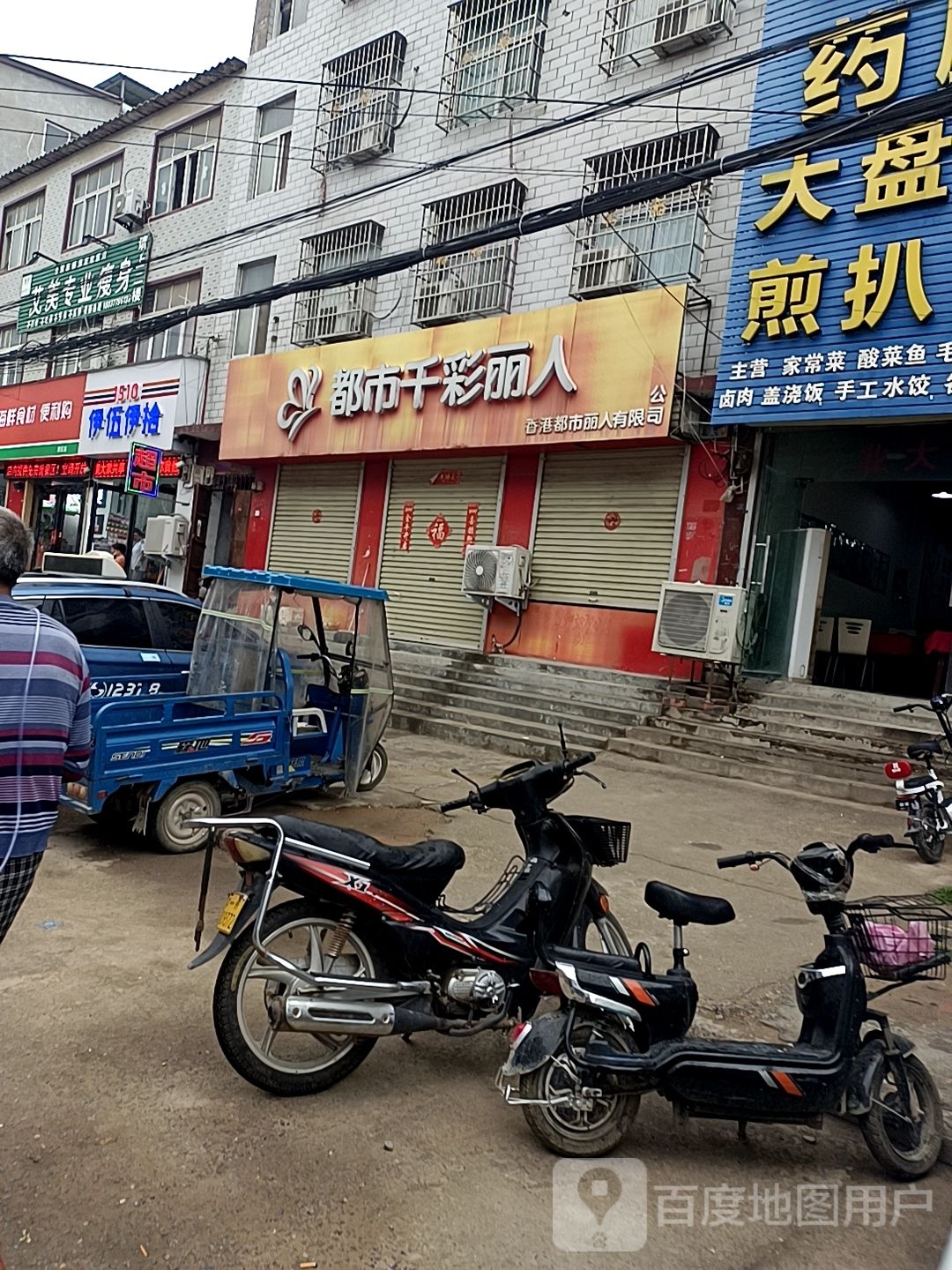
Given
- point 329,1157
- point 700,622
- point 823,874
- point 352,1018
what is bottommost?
point 329,1157

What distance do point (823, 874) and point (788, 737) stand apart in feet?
23.4

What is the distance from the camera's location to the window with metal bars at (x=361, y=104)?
629 inches

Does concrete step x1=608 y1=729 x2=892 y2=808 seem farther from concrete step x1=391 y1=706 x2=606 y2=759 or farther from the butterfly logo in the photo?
the butterfly logo

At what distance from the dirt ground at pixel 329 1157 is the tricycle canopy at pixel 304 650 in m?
2.62

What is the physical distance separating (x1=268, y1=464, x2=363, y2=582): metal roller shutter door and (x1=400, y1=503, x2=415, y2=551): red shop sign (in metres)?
1.17

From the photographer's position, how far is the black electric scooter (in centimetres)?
304

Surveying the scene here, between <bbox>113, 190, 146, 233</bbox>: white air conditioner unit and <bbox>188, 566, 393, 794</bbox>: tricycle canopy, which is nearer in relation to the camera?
<bbox>188, 566, 393, 794</bbox>: tricycle canopy

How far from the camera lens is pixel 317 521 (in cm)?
1680

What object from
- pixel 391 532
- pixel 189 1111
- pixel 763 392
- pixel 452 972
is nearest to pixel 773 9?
pixel 763 392

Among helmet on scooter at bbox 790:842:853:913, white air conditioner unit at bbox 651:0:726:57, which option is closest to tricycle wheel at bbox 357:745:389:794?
Answer: helmet on scooter at bbox 790:842:853:913

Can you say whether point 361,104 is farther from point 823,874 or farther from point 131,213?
point 823,874

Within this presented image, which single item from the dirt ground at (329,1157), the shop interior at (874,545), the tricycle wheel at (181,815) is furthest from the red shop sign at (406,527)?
the dirt ground at (329,1157)

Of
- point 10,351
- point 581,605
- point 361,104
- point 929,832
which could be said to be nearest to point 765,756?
point 929,832

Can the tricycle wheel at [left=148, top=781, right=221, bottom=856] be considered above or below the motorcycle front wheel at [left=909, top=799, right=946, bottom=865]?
below
